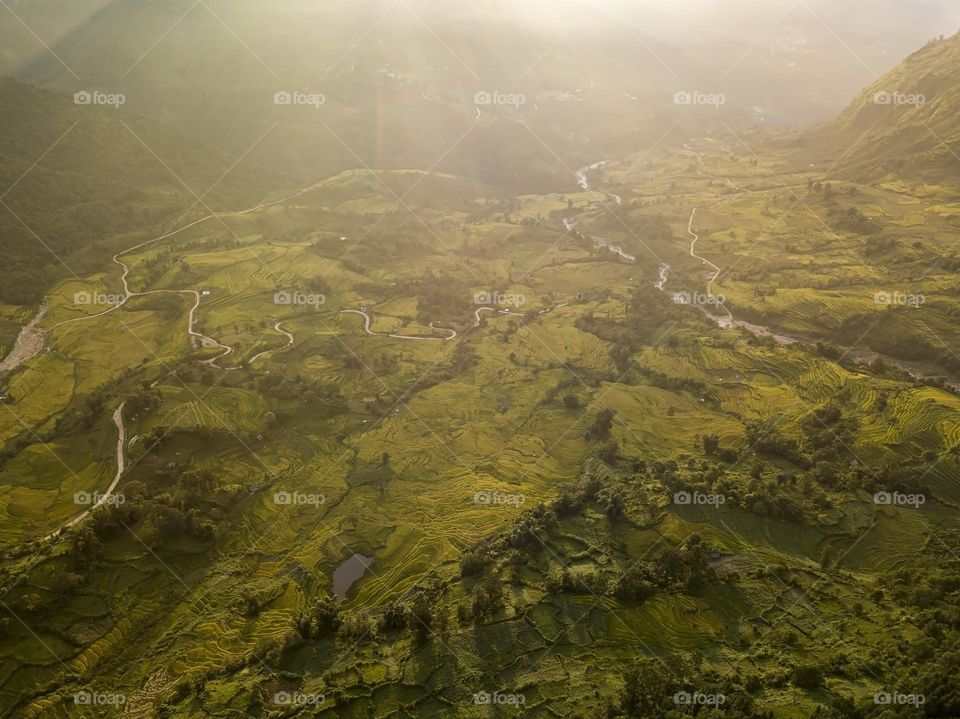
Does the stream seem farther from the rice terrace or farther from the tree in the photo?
the tree

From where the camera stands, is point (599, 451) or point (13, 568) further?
point (599, 451)

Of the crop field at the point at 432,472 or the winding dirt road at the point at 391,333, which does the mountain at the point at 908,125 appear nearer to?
the crop field at the point at 432,472

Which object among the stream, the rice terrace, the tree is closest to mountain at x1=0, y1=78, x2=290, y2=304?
the rice terrace

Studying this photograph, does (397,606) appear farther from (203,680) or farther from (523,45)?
(523,45)

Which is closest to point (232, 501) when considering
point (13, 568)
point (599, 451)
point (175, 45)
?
point (13, 568)

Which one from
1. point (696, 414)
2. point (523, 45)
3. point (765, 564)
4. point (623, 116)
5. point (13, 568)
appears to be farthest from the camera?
point (523, 45)

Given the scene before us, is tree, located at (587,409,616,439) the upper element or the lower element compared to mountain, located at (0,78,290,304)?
lower

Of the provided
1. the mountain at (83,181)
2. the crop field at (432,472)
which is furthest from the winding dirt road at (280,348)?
the mountain at (83,181)

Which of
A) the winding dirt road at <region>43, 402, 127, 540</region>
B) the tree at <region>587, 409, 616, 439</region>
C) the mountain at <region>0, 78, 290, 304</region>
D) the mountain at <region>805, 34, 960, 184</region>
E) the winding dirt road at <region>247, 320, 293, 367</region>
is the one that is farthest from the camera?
the mountain at <region>805, 34, 960, 184</region>
